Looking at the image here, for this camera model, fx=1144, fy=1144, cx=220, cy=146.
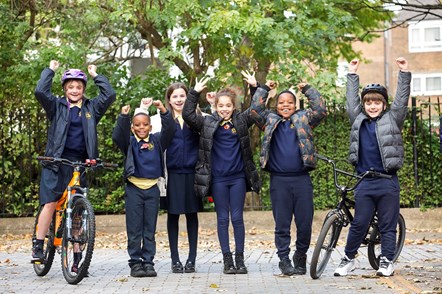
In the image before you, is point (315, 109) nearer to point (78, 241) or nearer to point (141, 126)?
point (141, 126)

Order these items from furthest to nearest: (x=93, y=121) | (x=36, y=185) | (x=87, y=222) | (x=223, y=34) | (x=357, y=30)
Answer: (x=357, y=30)
(x=36, y=185)
(x=223, y=34)
(x=93, y=121)
(x=87, y=222)

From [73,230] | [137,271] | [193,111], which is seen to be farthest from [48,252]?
[193,111]

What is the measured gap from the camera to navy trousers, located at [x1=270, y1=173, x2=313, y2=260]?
36.8ft

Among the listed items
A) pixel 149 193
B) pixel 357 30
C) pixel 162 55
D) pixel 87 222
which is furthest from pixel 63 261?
pixel 357 30

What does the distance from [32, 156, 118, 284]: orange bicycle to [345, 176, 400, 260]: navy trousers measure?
2.44 m

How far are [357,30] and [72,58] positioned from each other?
25.6ft

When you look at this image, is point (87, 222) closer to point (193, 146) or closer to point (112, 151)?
point (193, 146)

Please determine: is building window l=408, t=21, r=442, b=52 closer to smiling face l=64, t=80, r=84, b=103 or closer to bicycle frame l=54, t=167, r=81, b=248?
smiling face l=64, t=80, r=84, b=103

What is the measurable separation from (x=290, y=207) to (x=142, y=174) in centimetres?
150

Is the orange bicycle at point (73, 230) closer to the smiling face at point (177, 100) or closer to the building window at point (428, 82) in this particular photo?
the smiling face at point (177, 100)

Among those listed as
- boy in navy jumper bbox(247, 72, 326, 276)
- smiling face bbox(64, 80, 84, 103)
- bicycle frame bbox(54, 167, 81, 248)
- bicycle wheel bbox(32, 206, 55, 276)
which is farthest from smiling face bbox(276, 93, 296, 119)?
bicycle wheel bbox(32, 206, 55, 276)

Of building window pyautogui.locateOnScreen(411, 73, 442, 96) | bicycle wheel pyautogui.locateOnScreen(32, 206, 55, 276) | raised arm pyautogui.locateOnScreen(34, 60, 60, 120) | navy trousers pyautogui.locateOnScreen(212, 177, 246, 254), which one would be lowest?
bicycle wheel pyautogui.locateOnScreen(32, 206, 55, 276)

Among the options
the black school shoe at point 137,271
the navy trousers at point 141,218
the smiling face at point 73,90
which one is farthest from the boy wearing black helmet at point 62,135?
the black school shoe at point 137,271

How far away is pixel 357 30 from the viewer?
2431 cm
